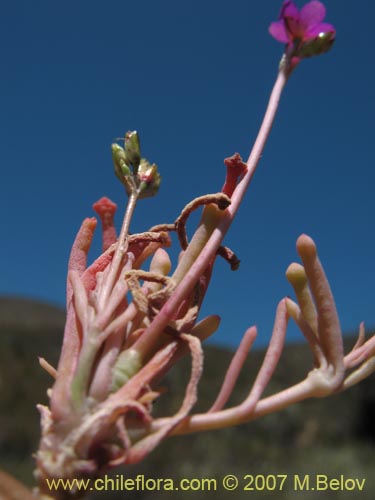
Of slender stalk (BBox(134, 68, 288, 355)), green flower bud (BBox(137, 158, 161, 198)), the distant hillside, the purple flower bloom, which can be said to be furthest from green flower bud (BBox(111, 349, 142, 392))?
the distant hillside

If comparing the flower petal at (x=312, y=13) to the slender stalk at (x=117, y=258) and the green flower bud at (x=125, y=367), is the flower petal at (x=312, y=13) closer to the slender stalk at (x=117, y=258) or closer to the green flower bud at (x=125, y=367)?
the slender stalk at (x=117, y=258)

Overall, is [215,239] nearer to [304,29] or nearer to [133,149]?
[133,149]

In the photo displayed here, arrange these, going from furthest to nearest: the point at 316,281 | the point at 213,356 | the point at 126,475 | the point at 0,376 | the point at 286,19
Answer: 1. the point at 213,356
2. the point at 0,376
3. the point at 126,475
4. the point at 286,19
5. the point at 316,281

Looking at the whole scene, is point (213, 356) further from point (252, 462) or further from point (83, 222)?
point (83, 222)

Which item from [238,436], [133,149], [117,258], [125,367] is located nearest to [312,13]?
[133,149]

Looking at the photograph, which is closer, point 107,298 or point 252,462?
point 107,298

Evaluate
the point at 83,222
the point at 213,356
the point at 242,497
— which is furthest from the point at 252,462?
the point at 83,222
